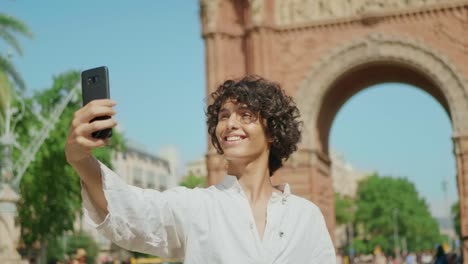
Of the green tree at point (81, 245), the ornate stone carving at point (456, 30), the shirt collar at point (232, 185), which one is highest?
the ornate stone carving at point (456, 30)

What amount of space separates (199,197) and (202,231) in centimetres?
13

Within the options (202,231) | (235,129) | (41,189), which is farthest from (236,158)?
(41,189)

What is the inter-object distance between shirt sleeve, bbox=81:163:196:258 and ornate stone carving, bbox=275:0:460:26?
853 inches

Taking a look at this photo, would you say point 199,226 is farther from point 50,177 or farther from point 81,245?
point 81,245

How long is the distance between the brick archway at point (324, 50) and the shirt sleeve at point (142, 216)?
20197 millimetres

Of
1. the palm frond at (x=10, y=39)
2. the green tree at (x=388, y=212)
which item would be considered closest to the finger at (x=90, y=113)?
the palm frond at (x=10, y=39)

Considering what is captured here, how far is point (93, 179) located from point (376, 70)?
24.3m

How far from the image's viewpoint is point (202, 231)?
2619 mm

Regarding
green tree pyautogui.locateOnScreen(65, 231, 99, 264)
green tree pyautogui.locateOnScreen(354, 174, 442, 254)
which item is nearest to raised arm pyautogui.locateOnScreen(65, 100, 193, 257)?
green tree pyautogui.locateOnScreen(65, 231, 99, 264)

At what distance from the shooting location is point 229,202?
106 inches

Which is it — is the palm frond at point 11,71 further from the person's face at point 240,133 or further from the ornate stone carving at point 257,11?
the person's face at point 240,133

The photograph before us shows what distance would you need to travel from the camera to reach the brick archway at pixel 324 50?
22859 millimetres

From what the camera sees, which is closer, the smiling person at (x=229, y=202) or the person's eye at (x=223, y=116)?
the smiling person at (x=229, y=202)

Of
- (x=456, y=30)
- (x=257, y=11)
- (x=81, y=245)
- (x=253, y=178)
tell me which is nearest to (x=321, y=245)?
(x=253, y=178)
